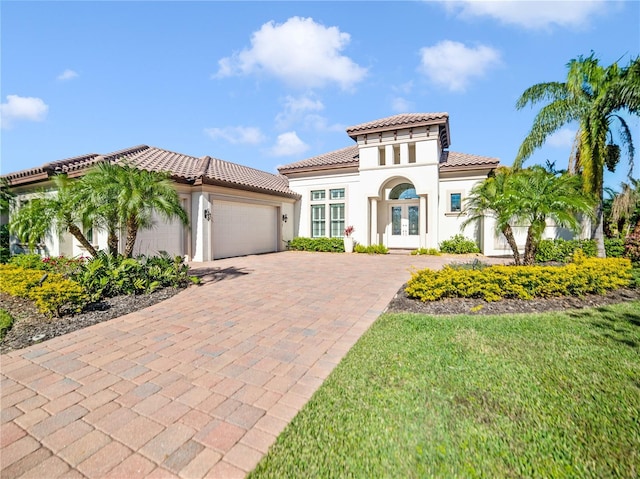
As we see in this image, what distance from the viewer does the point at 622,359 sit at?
376 centimetres

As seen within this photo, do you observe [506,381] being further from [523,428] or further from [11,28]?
[11,28]

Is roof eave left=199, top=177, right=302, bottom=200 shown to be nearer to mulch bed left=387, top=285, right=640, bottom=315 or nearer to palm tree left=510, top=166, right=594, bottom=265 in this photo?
mulch bed left=387, top=285, right=640, bottom=315

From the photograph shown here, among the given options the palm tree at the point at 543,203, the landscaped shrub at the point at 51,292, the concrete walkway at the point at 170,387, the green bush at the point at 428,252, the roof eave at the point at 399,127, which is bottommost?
the concrete walkway at the point at 170,387

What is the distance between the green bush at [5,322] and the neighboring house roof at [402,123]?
16.4 metres

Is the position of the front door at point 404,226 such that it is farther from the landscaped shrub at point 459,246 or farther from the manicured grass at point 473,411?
the manicured grass at point 473,411

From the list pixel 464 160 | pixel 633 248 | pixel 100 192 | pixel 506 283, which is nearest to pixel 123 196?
pixel 100 192

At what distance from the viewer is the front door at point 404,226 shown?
18891mm

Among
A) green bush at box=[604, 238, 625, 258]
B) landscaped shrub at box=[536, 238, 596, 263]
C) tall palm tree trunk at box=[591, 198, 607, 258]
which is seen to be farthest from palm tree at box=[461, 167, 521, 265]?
green bush at box=[604, 238, 625, 258]

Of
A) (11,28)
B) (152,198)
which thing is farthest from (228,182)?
(11,28)

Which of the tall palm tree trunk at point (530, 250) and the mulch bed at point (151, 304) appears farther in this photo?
the tall palm tree trunk at point (530, 250)

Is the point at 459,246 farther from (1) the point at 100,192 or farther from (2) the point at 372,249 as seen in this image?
(1) the point at 100,192

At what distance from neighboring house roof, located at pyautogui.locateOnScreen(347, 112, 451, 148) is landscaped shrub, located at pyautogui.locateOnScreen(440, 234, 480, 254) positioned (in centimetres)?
609

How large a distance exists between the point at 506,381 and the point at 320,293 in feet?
15.4

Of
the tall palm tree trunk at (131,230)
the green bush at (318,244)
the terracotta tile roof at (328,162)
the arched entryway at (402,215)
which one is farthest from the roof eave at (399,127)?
the tall palm tree trunk at (131,230)
